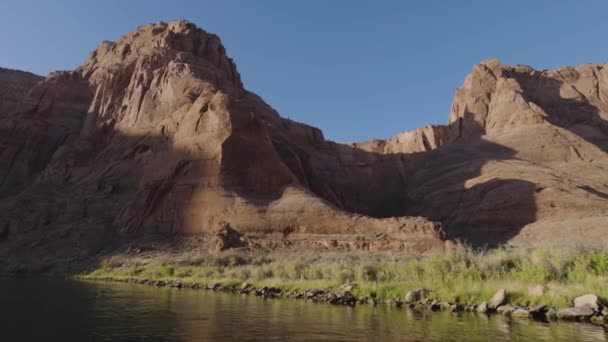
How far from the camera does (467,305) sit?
1570 centimetres

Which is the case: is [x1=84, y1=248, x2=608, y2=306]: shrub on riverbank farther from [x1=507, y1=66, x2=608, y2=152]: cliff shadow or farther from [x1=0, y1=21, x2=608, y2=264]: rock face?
[x1=507, y1=66, x2=608, y2=152]: cliff shadow

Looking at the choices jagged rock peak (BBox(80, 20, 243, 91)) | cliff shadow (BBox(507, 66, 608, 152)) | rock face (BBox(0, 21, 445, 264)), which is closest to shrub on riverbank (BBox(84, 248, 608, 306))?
rock face (BBox(0, 21, 445, 264))

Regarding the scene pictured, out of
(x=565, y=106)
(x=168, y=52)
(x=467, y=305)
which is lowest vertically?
(x=467, y=305)

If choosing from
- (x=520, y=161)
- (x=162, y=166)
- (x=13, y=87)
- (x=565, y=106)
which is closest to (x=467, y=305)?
(x=162, y=166)

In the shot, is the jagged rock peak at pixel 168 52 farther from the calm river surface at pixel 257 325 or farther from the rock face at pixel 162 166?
the calm river surface at pixel 257 325

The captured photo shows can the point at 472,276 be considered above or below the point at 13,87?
below

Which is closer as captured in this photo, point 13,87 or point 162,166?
point 162,166

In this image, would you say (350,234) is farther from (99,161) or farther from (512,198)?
(99,161)

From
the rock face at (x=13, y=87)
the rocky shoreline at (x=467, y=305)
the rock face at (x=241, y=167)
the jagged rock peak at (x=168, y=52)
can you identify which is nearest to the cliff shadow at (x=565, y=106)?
the rock face at (x=241, y=167)

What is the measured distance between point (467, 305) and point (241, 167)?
132 feet

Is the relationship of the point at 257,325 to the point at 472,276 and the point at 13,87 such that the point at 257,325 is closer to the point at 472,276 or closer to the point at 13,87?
the point at 472,276

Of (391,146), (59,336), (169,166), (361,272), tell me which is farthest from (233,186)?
(391,146)

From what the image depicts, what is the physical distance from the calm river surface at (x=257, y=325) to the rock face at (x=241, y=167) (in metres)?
27.4

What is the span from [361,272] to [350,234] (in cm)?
2199
